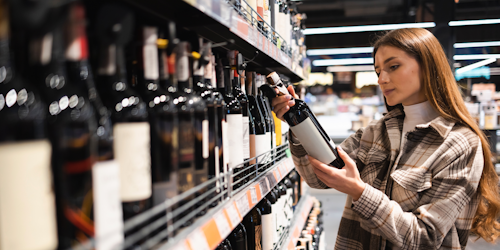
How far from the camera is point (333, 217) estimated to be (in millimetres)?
5105

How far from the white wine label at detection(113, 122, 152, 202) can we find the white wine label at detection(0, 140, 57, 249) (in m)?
0.15

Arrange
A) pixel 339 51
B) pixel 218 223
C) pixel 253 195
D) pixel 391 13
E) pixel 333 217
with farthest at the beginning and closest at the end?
pixel 339 51, pixel 391 13, pixel 333 217, pixel 253 195, pixel 218 223

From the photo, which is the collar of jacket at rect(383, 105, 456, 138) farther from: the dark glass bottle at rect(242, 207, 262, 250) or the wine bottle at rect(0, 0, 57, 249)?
the wine bottle at rect(0, 0, 57, 249)

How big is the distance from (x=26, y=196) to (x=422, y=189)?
Answer: 134 centimetres

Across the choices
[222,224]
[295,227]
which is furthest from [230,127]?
[295,227]

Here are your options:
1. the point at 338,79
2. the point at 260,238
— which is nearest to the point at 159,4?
the point at 260,238

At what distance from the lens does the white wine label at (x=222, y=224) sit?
84 centimetres

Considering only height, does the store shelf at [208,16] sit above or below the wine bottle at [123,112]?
above

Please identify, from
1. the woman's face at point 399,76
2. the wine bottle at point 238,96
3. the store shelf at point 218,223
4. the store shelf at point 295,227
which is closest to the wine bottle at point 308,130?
the wine bottle at point 238,96

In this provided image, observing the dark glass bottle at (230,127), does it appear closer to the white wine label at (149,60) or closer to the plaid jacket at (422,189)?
the white wine label at (149,60)

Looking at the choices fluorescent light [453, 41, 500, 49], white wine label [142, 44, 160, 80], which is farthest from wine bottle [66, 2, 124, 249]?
fluorescent light [453, 41, 500, 49]

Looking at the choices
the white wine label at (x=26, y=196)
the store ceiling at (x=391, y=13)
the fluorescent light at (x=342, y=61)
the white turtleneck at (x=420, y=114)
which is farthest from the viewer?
the fluorescent light at (x=342, y=61)

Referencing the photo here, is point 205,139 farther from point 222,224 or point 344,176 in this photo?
point 344,176

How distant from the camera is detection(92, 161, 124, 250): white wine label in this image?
50cm
